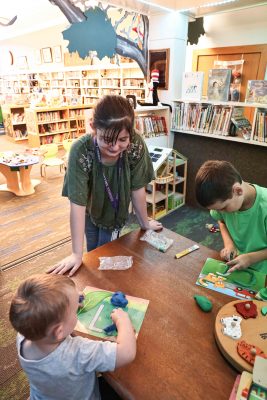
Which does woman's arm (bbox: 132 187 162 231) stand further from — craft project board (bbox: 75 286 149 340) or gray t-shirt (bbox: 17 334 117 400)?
gray t-shirt (bbox: 17 334 117 400)

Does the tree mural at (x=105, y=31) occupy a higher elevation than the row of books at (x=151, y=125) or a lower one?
higher

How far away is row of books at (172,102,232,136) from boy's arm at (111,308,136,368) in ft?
9.25

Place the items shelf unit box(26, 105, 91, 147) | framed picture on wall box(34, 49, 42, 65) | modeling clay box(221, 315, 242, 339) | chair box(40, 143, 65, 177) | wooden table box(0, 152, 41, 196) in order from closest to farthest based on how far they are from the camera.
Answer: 1. modeling clay box(221, 315, 242, 339)
2. wooden table box(0, 152, 41, 196)
3. chair box(40, 143, 65, 177)
4. shelf unit box(26, 105, 91, 147)
5. framed picture on wall box(34, 49, 42, 65)

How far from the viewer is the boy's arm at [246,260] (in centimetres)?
110

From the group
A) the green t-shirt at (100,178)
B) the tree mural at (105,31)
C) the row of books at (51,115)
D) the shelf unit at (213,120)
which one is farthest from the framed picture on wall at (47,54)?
the green t-shirt at (100,178)

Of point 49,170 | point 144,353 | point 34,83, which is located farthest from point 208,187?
point 34,83

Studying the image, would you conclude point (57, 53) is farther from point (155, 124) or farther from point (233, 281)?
point (233, 281)

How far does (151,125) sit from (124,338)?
9.99 ft

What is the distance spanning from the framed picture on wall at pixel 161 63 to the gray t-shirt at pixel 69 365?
10.7ft

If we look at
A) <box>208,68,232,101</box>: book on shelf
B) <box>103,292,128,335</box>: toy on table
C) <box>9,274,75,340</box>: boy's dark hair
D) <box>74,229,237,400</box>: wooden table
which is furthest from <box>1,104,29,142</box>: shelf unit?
<box>9,274,75,340</box>: boy's dark hair

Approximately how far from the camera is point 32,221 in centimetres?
352

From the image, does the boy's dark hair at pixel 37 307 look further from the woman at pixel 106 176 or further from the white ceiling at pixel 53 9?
the white ceiling at pixel 53 9

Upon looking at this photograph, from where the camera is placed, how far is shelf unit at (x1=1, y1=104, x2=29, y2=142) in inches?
297

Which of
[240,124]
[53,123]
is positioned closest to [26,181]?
[240,124]
